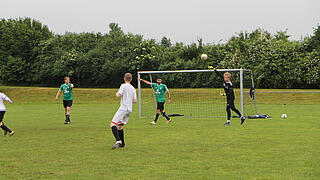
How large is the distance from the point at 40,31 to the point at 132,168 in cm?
6189

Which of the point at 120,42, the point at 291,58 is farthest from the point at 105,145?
the point at 120,42

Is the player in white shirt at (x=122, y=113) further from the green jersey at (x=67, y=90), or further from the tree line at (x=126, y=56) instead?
the tree line at (x=126, y=56)

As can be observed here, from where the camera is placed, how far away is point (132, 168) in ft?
21.9

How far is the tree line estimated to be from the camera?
40219 mm

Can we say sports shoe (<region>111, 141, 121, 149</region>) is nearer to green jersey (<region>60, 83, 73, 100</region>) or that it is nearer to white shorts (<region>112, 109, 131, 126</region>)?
white shorts (<region>112, 109, 131, 126</region>)

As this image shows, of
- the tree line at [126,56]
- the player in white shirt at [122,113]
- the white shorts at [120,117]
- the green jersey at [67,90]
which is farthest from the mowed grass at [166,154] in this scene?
the tree line at [126,56]

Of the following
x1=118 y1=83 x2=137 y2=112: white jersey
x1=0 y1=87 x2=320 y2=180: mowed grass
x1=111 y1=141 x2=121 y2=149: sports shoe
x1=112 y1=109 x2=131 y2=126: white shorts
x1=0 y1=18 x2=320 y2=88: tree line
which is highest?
x1=0 y1=18 x2=320 y2=88: tree line

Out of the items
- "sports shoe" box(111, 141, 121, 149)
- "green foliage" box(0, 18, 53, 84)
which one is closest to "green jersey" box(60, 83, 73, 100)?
"sports shoe" box(111, 141, 121, 149)

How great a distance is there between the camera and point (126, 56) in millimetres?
52562

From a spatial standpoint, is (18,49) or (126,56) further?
(18,49)

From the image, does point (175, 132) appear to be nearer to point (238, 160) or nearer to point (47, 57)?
point (238, 160)

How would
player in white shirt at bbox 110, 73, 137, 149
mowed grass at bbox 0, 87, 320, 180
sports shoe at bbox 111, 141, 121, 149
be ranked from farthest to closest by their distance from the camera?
player in white shirt at bbox 110, 73, 137, 149, sports shoe at bbox 111, 141, 121, 149, mowed grass at bbox 0, 87, 320, 180

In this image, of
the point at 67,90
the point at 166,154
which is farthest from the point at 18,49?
the point at 166,154

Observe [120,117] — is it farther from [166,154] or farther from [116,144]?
[166,154]
